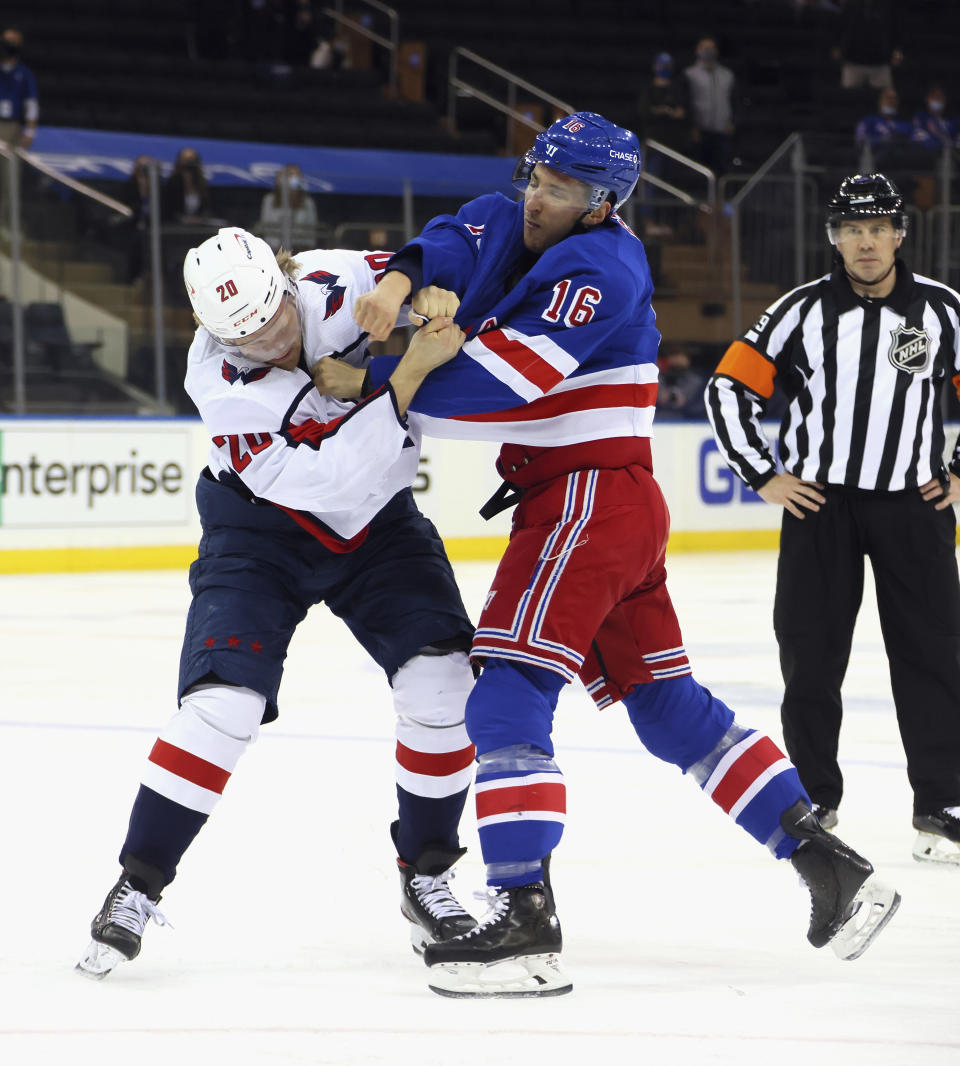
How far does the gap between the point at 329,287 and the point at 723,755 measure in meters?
1.06

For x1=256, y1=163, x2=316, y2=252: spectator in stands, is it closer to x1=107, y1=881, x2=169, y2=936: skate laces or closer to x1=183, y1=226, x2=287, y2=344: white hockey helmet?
x1=183, y1=226, x2=287, y2=344: white hockey helmet

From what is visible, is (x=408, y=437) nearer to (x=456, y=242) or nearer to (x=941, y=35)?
(x=456, y=242)

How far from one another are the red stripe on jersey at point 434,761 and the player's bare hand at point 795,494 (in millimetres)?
1267

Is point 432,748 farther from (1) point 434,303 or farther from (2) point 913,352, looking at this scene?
(2) point 913,352

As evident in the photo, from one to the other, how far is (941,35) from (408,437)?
715 inches

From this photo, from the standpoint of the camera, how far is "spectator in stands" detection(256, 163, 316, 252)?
11227 millimetres

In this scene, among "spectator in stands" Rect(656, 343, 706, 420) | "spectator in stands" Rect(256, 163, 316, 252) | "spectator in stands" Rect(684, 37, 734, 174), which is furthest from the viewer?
"spectator in stands" Rect(684, 37, 734, 174)

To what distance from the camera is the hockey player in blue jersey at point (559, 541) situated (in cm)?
276

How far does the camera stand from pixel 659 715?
9.91 ft

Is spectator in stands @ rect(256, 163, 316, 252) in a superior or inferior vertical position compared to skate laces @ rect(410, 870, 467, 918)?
superior

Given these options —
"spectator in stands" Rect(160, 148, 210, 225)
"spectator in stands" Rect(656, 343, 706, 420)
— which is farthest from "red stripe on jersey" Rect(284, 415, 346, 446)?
"spectator in stands" Rect(656, 343, 706, 420)

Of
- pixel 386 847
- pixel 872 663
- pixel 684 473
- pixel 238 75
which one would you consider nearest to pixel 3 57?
pixel 238 75

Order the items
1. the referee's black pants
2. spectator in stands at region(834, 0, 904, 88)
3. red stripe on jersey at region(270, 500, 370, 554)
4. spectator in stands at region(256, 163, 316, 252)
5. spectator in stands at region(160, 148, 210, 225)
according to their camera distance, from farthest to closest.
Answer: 1. spectator in stands at region(834, 0, 904, 88)
2. spectator in stands at region(256, 163, 316, 252)
3. spectator in stands at region(160, 148, 210, 225)
4. the referee's black pants
5. red stripe on jersey at region(270, 500, 370, 554)

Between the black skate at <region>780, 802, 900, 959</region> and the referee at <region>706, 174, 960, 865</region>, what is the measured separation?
3.56 feet
